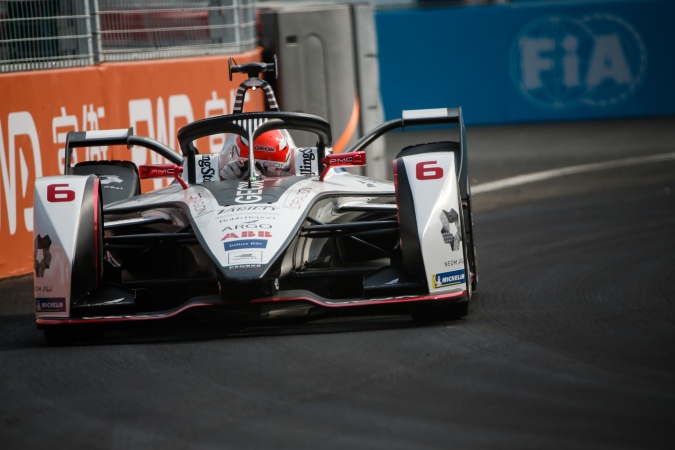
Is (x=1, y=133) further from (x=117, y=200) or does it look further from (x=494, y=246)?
(x=494, y=246)

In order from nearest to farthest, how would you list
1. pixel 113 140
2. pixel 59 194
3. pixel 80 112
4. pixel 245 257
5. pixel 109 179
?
1. pixel 245 257
2. pixel 59 194
3. pixel 109 179
4. pixel 113 140
5. pixel 80 112

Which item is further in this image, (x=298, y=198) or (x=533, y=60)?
(x=533, y=60)

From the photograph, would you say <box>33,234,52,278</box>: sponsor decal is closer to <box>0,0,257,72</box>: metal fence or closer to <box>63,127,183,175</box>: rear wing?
<box>63,127,183,175</box>: rear wing

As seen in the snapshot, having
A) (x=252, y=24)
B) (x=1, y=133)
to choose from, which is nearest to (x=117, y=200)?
(x=1, y=133)

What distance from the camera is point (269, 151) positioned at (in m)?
8.71

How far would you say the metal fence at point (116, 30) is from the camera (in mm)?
10625

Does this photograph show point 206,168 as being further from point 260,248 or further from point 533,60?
point 533,60

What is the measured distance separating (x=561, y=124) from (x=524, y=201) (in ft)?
25.3

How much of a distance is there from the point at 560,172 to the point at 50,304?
9.62 metres

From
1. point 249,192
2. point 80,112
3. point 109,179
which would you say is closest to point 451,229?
point 249,192

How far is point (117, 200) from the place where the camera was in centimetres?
908

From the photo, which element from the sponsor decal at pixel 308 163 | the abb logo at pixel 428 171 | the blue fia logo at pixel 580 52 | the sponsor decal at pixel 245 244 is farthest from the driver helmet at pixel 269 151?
the blue fia logo at pixel 580 52

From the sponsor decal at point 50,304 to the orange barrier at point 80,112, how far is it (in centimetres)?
271

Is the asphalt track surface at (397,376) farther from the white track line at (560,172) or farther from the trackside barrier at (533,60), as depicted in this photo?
the trackside barrier at (533,60)
